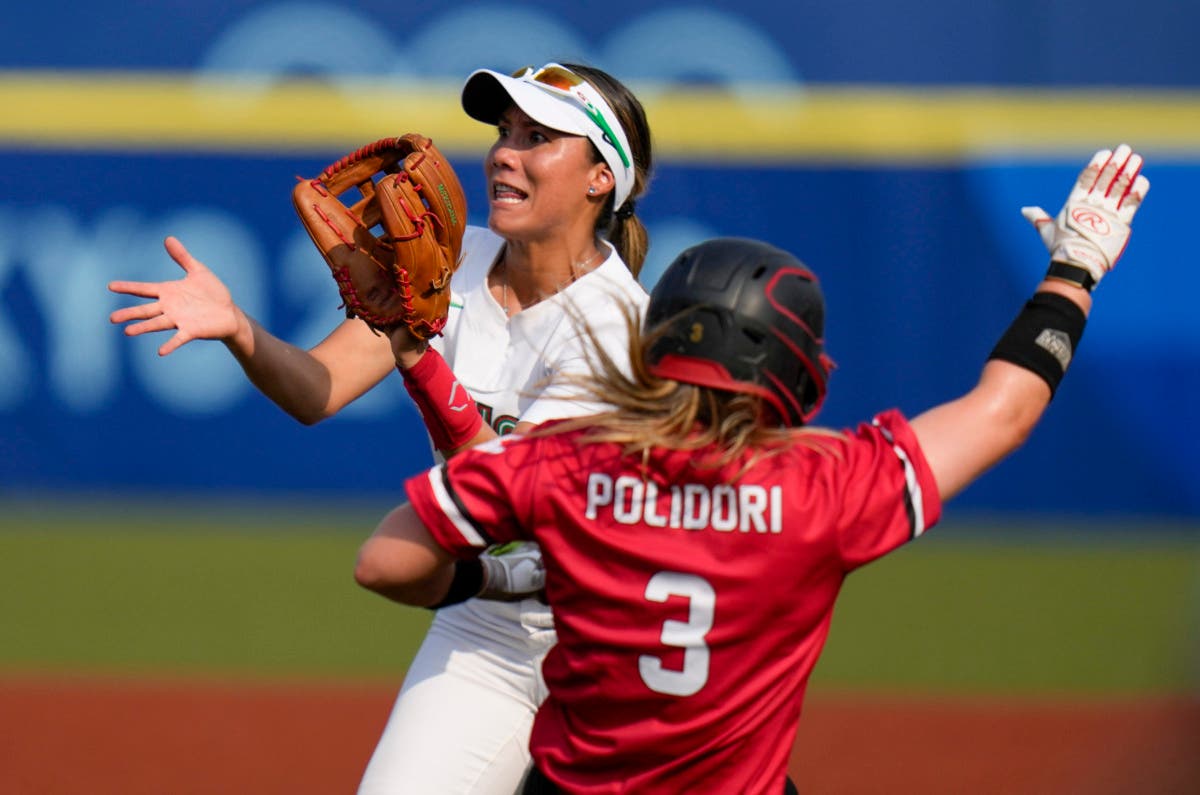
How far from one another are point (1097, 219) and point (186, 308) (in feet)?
5.79

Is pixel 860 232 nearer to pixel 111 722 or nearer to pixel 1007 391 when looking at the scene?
pixel 111 722

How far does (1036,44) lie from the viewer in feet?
26.3

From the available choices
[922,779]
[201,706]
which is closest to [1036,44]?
[922,779]

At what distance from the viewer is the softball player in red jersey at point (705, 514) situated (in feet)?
7.43

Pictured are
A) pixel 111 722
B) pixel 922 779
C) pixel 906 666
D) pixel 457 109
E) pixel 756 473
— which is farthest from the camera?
pixel 457 109

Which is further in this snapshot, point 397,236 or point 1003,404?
point 397,236

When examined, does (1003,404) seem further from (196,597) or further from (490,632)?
(196,597)

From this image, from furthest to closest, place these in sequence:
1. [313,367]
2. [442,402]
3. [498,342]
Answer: [498,342] → [313,367] → [442,402]

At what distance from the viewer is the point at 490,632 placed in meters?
3.18

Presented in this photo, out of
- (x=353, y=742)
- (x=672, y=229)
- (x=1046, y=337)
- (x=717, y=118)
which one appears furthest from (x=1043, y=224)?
(x=717, y=118)

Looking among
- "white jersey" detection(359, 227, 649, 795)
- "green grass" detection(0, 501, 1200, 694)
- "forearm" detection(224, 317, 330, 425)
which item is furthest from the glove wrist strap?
"green grass" detection(0, 501, 1200, 694)

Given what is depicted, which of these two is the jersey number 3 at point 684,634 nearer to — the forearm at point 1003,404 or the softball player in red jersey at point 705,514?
the softball player in red jersey at point 705,514

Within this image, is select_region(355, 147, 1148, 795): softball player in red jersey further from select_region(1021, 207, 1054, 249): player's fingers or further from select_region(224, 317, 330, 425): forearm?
select_region(224, 317, 330, 425): forearm

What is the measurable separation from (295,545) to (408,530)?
19.3ft
